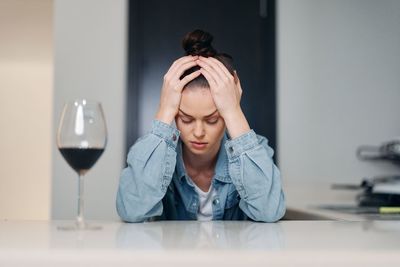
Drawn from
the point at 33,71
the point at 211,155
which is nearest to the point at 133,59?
the point at 211,155

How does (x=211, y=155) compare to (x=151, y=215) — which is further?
(x=211, y=155)

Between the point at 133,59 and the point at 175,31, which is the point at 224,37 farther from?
the point at 133,59

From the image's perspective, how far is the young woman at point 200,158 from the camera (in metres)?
1.11

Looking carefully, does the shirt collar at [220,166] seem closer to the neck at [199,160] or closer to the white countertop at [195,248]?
the neck at [199,160]

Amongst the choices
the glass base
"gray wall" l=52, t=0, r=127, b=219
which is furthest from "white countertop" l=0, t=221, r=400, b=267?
"gray wall" l=52, t=0, r=127, b=219

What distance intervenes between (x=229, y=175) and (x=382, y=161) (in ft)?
5.01

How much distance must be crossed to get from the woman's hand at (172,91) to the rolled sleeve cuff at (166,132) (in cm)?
2

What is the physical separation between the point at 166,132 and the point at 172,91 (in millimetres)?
90

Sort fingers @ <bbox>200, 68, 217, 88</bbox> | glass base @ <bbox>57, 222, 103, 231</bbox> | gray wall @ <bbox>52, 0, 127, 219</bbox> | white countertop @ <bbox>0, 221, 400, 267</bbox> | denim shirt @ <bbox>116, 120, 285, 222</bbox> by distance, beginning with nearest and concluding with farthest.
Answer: white countertop @ <bbox>0, 221, 400, 267</bbox> < glass base @ <bbox>57, 222, 103, 231</bbox> < denim shirt @ <bbox>116, 120, 285, 222</bbox> < fingers @ <bbox>200, 68, 217, 88</bbox> < gray wall @ <bbox>52, 0, 127, 219</bbox>

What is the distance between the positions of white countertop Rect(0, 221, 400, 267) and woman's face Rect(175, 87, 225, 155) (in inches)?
15.6

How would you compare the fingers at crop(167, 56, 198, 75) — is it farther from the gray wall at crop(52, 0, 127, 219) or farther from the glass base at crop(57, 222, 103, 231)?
the gray wall at crop(52, 0, 127, 219)

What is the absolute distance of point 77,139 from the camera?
0.83 meters

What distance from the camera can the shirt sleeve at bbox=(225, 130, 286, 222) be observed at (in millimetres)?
1105

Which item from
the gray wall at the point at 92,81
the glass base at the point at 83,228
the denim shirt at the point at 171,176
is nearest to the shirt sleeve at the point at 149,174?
the denim shirt at the point at 171,176
